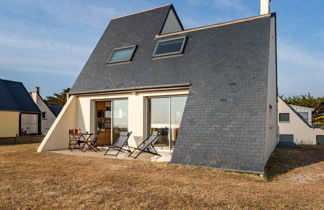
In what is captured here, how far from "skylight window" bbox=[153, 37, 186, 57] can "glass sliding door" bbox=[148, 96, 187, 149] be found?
2.42 m

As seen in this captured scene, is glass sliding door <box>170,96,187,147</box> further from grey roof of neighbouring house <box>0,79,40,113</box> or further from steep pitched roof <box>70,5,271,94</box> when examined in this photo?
grey roof of neighbouring house <box>0,79,40,113</box>

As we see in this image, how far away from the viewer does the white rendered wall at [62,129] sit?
1153cm

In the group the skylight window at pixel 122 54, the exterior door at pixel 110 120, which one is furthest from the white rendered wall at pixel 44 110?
the skylight window at pixel 122 54

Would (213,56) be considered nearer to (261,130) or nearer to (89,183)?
(261,130)

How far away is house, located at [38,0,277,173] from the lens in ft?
24.8

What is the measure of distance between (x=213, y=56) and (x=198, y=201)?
7.15 metres

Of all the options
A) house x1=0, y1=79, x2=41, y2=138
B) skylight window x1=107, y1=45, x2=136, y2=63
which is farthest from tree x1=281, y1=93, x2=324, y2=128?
house x1=0, y1=79, x2=41, y2=138

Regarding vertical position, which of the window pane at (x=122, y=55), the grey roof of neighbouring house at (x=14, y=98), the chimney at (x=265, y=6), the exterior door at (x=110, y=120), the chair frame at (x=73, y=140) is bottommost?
the chair frame at (x=73, y=140)

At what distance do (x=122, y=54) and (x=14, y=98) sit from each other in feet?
43.2

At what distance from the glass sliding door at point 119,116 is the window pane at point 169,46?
3058mm

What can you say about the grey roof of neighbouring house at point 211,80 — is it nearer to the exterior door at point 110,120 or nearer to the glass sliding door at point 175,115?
the glass sliding door at point 175,115

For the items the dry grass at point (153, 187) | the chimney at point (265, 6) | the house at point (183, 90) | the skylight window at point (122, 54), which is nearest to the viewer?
the dry grass at point (153, 187)

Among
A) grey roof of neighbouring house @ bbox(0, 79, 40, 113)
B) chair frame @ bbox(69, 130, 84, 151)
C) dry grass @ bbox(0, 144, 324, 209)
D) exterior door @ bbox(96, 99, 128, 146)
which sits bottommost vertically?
dry grass @ bbox(0, 144, 324, 209)

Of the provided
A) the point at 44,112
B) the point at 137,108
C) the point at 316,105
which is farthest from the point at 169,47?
the point at 316,105
